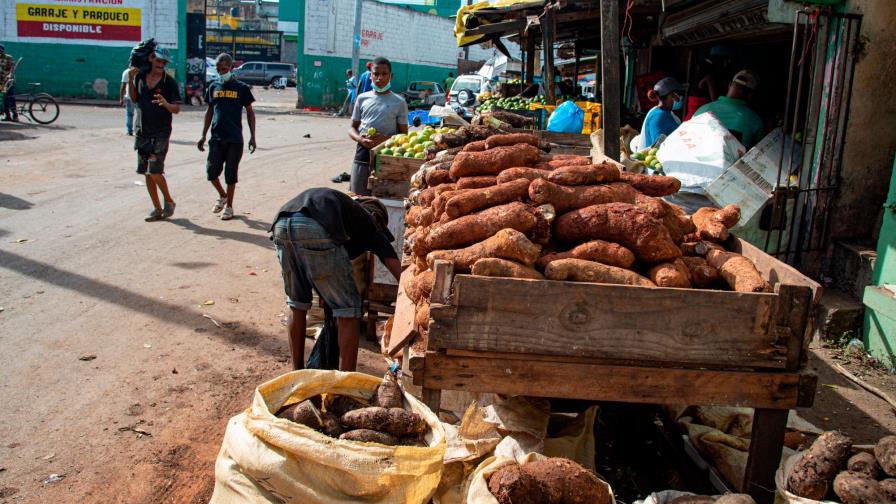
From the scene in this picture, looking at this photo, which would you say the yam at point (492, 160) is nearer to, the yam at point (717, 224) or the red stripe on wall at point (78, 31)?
→ the yam at point (717, 224)

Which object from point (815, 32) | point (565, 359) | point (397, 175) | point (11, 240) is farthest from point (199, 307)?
point (815, 32)

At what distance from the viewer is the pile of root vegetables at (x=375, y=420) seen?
300 cm

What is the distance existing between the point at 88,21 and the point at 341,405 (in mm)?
31082

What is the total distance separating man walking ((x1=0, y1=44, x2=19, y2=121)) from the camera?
18.4m

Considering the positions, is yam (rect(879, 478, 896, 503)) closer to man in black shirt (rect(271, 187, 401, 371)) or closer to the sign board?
man in black shirt (rect(271, 187, 401, 371))

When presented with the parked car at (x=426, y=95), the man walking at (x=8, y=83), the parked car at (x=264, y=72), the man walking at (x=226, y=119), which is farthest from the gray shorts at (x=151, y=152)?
the parked car at (x=264, y=72)

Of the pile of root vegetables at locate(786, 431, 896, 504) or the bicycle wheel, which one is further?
the bicycle wheel

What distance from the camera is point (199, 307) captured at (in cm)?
646

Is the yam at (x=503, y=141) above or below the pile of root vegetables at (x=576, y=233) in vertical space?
above

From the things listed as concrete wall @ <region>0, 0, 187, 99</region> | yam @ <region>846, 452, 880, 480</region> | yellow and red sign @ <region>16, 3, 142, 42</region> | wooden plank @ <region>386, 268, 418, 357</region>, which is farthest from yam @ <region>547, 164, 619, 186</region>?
yellow and red sign @ <region>16, 3, 142, 42</region>

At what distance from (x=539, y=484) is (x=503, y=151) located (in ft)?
6.38

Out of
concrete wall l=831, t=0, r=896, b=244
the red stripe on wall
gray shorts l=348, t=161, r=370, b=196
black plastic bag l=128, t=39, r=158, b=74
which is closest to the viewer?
concrete wall l=831, t=0, r=896, b=244

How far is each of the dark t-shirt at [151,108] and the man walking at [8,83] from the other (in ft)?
38.2

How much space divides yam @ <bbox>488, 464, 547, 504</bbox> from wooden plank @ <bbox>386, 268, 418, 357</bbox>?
840 mm
